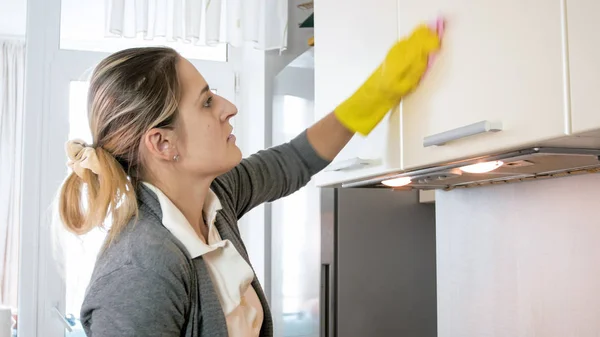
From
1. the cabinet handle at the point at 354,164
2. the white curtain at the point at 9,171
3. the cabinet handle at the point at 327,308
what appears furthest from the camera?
the white curtain at the point at 9,171

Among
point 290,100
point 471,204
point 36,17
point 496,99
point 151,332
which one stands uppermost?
point 36,17

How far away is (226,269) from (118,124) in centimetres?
31

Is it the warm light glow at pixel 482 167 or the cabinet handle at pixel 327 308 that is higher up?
the warm light glow at pixel 482 167

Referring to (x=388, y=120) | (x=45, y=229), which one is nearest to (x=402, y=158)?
(x=388, y=120)

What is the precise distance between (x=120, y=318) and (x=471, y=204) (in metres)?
0.92

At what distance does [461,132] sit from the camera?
103 cm

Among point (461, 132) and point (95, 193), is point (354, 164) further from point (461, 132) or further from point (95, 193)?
point (95, 193)

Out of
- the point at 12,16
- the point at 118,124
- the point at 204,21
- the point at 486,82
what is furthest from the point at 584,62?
the point at 12,16

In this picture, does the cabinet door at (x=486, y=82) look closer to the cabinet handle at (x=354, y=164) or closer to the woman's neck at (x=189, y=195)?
the cabinet handle at (x=354, y=164)

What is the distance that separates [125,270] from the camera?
104 centimetres

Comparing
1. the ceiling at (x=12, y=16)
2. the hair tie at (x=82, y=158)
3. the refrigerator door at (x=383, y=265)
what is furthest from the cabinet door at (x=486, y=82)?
the ceiling at (x=12, y=16)

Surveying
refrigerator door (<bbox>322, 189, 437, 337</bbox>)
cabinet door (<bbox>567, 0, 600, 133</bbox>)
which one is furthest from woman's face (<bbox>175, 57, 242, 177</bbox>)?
refrigerator door (<bbox>322, 189, 437, 337</bbox>)

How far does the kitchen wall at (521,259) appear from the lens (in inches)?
49.8

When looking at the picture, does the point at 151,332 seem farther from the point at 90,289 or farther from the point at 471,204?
the point at 471,204
